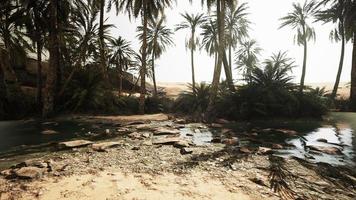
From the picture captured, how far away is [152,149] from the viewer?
24.5 ft

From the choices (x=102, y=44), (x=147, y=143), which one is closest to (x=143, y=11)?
(x=102, y=44)

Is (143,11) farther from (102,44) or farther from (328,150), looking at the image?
(328,150)

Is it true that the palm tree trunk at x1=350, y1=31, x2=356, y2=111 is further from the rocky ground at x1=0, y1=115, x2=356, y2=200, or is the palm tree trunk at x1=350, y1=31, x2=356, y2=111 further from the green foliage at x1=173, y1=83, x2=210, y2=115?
the rocky ground at x1=0, y1=115, x2=356, y2=200

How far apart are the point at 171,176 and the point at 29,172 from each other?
259 centimetres

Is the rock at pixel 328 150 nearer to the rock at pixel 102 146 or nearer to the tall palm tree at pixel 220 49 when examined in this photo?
the rock at pixel 102 146

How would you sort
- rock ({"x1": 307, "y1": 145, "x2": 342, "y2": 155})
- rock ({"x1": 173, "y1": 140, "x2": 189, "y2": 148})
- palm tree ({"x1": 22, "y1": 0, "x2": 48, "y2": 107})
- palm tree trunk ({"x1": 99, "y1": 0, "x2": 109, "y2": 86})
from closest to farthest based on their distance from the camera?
rock ({"x1": 307, "y1": 145, "x2": 342, "y2": 155}) → rock ({"x1": 173, "y1": 140, "x2": 189, "y2": 148}) → palm tree ({"x1": 22, "y1": 0, "x2": 48, "y2": 107}) → palm tree trunk ({"x1": 99, "y1": 0, "x2": 109, "y2": 86})

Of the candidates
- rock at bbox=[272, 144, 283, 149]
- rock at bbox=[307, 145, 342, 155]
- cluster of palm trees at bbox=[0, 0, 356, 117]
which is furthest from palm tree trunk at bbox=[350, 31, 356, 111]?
rock at bbox=[272, 144, 283, 149]

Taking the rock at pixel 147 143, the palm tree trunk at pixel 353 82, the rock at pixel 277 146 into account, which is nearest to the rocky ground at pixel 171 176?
the rock at pixel 147 143

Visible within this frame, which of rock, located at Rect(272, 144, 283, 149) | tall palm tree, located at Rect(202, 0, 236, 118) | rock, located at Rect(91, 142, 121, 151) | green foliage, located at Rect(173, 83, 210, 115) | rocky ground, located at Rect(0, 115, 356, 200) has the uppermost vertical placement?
tall palm tree, located at Rect(202, 0, 236, 118)

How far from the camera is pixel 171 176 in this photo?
17.1 feet

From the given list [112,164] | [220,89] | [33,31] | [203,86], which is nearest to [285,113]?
[220,89]

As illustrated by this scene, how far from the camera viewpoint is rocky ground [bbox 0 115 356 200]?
4.42 m

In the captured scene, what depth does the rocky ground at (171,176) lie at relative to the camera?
4.42 m

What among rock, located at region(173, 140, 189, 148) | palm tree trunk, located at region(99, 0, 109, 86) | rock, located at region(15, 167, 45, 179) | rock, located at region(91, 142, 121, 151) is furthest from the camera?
palm tree trunk, located at region(99, 0, 109, 86)
